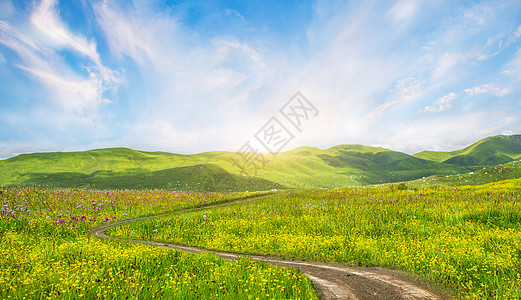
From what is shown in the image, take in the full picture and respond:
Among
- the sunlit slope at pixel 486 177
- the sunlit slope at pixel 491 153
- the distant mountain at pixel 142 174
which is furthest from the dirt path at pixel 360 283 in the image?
the sunlit slope at pixel 491 153

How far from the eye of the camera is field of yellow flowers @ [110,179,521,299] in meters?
6.89

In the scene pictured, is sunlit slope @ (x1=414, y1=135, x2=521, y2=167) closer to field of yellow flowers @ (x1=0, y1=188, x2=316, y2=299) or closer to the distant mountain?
the distant mountain

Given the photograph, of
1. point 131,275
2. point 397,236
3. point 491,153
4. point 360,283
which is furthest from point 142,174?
point 491,153

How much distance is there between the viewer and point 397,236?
426 inches

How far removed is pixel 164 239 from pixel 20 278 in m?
6.62

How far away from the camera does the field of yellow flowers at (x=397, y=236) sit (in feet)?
22.6

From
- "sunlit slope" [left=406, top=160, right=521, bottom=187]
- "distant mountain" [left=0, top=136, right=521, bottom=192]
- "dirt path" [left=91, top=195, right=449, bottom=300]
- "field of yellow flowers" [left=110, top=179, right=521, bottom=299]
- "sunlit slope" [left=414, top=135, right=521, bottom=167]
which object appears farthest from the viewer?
"sunlit slope" [left=414, top=135, right=521, bottom=167]

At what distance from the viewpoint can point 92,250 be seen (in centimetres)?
845

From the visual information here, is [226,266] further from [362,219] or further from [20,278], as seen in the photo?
[362,219]

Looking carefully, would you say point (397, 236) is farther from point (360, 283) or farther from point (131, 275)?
point (131, 275)

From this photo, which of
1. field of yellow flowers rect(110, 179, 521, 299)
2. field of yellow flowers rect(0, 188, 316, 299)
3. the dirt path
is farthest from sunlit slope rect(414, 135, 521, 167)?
field of yellow flowers rect(0, 188, 316, 299)

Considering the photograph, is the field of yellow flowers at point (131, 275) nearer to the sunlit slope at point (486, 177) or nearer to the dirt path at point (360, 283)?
the dirt path at point (360, 283)

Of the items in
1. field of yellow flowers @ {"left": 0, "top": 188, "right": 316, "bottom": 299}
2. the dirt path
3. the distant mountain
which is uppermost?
the distant mountain

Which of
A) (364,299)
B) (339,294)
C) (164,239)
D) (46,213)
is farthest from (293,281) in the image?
(46,213)
